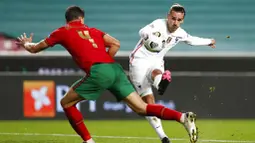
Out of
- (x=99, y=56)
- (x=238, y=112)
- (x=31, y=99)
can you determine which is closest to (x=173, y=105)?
(x=238, y=112)

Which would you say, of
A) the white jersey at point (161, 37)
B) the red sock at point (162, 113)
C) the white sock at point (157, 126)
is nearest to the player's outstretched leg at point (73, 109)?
the red sock at point (162, 113)

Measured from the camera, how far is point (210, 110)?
15.0 m

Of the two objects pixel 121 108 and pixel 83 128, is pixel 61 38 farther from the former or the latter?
pixel 121 108

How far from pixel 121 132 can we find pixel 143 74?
3.09 metres

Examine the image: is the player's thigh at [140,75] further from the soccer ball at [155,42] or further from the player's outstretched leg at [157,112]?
the player's outstretched leg at [157,112]

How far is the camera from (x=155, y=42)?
9.44 metres

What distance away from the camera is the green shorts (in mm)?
8336

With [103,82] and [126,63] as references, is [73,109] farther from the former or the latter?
[126,63]

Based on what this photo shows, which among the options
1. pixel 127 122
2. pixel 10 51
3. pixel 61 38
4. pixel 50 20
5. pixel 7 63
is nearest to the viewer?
pixel 61 38

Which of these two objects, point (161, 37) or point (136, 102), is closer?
point (136, 102)

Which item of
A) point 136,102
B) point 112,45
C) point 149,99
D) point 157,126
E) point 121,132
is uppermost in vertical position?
point 112,45

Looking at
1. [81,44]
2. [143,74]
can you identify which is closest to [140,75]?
[143,74]

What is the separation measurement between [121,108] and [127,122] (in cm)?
43

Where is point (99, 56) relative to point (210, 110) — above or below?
above
